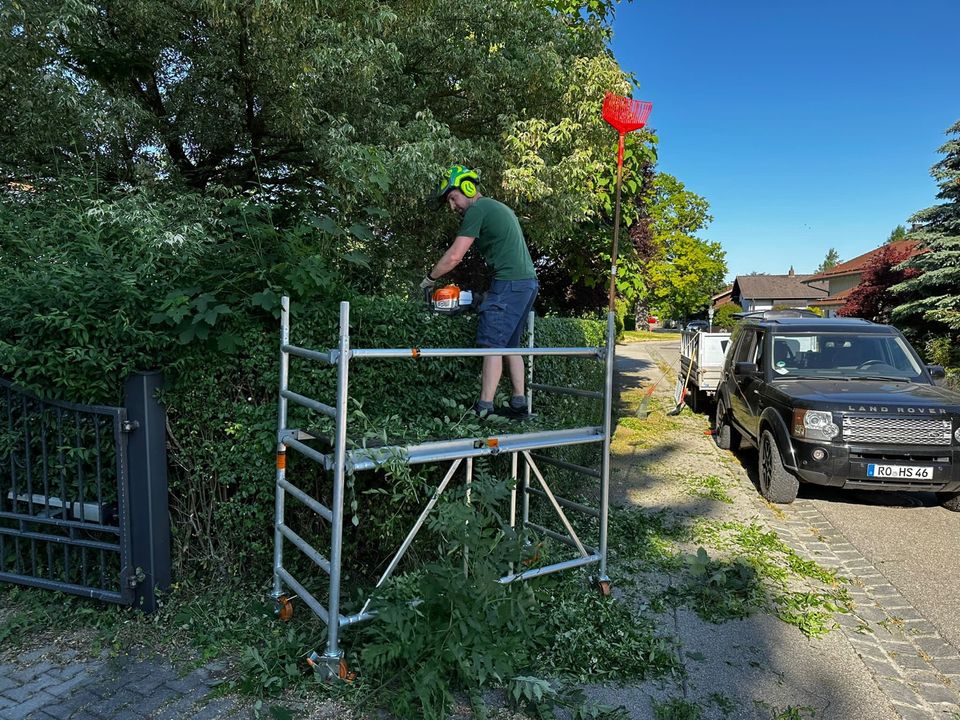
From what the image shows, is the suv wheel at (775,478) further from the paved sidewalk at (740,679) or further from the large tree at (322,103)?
the large tree at (322,103)

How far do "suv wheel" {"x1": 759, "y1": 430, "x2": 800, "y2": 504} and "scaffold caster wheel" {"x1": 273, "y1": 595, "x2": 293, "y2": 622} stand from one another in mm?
4925

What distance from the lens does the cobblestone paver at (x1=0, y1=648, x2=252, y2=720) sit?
Answer: 8.43ft

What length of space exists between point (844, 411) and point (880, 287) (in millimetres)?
17971

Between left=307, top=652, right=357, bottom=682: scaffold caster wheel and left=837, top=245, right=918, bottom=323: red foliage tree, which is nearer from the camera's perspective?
left=307, top=652, right=357, bottom=682: scaffold caster wheel

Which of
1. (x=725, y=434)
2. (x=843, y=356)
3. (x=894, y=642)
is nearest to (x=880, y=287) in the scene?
(x=725, y=434)

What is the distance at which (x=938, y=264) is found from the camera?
16.6 meters

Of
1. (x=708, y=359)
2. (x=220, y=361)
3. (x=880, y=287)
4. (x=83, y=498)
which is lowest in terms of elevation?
A: (x=83, y=498)

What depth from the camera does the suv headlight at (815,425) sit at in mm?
5648

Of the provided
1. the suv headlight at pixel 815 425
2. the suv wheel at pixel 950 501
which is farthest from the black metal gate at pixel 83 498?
the suv wheel at pixel 950 501

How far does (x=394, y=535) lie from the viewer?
3641 millimetres

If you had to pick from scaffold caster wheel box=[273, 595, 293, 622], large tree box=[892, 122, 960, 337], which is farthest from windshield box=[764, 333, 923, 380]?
large tree box=[892, 122, 960, 337]

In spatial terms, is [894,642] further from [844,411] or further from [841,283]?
[841,283]

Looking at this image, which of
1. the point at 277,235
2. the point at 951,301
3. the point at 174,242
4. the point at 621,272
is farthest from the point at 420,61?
the point at 951,301

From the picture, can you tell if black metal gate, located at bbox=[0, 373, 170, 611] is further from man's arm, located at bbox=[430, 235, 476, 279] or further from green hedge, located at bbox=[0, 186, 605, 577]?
man's arm, located at bbox=[430, 235, 476, 279]
